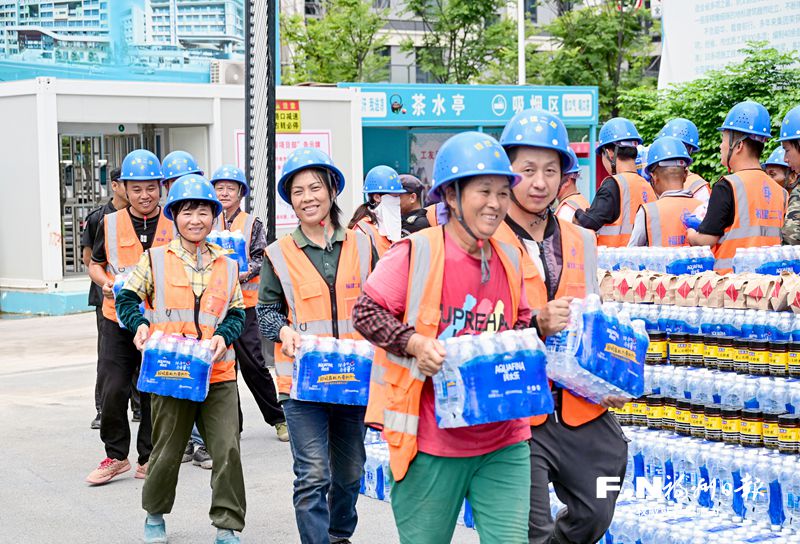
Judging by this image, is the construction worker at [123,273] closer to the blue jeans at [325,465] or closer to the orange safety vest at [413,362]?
the blue jeans at [325,465]

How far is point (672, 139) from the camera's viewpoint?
9922 mm

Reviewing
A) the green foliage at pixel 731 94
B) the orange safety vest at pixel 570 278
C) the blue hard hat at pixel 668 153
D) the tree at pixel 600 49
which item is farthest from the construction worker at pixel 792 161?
the tree at pixel 600 49

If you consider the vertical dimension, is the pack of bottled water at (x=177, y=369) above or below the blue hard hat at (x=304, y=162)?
below

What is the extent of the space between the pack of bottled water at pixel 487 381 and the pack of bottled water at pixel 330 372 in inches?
65.9

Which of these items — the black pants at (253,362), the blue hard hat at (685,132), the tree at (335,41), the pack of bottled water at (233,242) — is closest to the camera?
the pack of bottled water at (233,242)

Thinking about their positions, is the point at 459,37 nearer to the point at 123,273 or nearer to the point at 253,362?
the point at 253,362

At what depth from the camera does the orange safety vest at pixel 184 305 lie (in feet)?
23.0

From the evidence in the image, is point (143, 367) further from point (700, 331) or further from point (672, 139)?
point (672, 139)

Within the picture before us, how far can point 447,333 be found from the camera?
4.53 meters

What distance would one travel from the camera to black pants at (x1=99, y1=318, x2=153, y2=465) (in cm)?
847

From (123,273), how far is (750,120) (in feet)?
15.0

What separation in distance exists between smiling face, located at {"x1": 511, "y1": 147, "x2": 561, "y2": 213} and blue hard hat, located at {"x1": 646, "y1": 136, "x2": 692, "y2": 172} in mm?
4994

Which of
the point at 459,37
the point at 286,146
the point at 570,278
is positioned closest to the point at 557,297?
the point at 570,278

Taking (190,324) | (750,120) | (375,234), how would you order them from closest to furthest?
(190,324) < (750,120) < (375,234)
